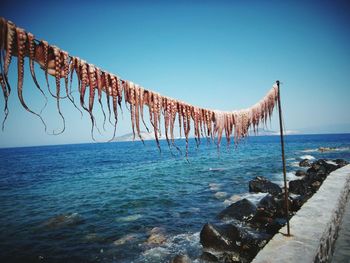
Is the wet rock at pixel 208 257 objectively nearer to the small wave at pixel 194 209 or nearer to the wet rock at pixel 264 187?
the small wave at pixel 194 209

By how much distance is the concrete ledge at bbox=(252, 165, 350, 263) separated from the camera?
4.70 metres

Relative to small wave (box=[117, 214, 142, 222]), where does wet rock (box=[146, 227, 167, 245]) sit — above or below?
above

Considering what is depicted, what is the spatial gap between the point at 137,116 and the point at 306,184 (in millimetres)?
19092

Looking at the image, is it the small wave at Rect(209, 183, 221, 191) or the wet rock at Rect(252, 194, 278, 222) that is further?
the small wave at Rect(209, 183, 221, 191)

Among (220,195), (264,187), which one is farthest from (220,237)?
(264,187)

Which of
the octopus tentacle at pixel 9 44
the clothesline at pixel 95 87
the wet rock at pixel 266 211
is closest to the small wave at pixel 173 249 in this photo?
the wet rock at pixel 266 211

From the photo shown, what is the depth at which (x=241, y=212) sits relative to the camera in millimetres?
12133

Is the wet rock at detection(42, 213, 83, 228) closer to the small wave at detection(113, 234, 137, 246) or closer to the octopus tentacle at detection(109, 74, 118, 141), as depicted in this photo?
the small wave at detection(113, 234, 137, 246)

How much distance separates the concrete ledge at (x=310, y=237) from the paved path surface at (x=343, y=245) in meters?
0.14

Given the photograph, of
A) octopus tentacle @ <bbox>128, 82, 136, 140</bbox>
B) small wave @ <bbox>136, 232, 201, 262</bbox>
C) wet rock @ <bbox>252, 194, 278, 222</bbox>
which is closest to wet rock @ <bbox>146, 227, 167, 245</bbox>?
small wave @ <bbox>136, 232, 201, 262</bbox>

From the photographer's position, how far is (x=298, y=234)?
5.66 meters

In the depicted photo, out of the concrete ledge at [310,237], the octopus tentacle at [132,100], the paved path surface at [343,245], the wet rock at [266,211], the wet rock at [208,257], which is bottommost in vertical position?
the wet rock at [208,257]

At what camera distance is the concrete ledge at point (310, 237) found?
4.70m

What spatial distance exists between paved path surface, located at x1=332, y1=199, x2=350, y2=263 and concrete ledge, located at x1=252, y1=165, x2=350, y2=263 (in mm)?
141
